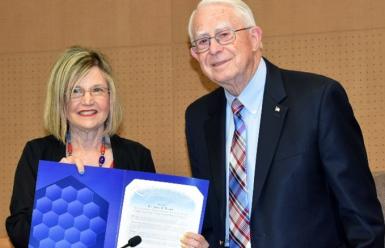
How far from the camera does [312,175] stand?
2299mm

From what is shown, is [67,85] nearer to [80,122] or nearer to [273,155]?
[80,122]

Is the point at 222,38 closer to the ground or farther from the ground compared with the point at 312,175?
farther from the ground

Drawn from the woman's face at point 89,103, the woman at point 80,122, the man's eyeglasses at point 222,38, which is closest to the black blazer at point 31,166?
the woman at point 80,122

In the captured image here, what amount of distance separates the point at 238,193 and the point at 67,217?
31.1 inches

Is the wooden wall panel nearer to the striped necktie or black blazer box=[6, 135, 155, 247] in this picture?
black blazer box=[6, 135, 155, 247]

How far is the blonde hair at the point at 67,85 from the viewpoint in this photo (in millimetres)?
2902

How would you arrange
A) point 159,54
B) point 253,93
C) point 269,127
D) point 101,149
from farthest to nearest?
point 159,54 → point 101,149 → point 253,93 → point 269,127

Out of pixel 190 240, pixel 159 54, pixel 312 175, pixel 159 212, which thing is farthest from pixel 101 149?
pixel 159 54

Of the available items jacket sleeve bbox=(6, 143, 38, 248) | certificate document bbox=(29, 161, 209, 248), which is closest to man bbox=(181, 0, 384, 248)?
certificate document bbox=(29, 161, 209, 248)

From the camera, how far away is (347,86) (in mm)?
3904

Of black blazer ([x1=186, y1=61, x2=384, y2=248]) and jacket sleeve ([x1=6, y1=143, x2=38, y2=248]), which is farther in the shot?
jacket sleeve ([x1=6, y1=143, x2=38, y2=248])

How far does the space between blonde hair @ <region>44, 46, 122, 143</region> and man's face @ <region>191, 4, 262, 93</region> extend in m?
0.69

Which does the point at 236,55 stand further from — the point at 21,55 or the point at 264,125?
the point at 21,55

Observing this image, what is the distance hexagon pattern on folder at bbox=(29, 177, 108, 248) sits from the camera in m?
2.44
